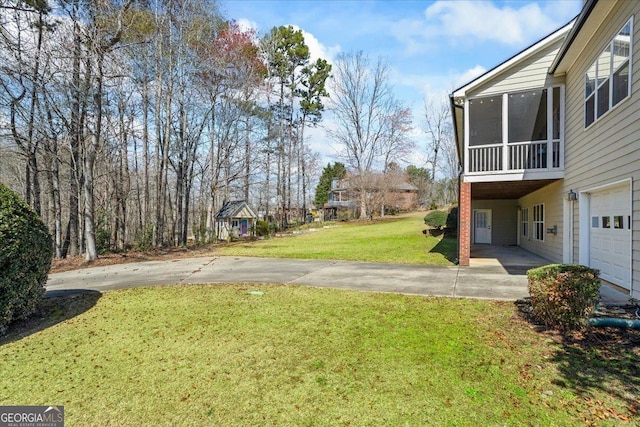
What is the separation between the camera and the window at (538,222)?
12156 mm

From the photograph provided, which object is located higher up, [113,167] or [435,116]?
[435,116]

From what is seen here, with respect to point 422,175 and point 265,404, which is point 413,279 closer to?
point 265,404

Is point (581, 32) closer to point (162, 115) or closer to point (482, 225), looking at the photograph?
point (482, 225)

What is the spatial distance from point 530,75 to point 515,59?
2.26 ft

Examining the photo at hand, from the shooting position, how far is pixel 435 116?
40406 mm

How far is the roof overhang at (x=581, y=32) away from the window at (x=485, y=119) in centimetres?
174

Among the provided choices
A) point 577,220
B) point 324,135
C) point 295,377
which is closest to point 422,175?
point 324,135

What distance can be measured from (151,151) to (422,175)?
3463 centimetres

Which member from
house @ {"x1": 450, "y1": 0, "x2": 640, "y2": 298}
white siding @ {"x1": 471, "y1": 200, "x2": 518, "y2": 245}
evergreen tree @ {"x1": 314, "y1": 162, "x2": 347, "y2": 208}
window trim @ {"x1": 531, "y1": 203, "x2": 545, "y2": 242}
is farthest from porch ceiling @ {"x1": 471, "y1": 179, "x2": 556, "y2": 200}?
evergreen tree @ {"x1": 314, "y1": 162, "x2": 347, "y2": 208}

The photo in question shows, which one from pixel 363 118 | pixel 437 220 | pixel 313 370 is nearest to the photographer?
pixel 313 370

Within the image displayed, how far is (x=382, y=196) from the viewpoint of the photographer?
34.5m

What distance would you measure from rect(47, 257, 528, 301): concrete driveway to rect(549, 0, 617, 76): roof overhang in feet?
18.1

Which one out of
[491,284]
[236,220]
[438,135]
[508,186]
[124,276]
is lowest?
[124,276]

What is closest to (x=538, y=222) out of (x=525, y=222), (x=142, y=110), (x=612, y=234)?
(x=525, y=222)
